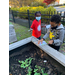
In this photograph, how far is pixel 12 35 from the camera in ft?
11.0

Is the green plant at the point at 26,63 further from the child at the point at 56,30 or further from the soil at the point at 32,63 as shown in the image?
the child at the point at 56,30

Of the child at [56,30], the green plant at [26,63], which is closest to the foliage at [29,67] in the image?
the green plant at [26,63]

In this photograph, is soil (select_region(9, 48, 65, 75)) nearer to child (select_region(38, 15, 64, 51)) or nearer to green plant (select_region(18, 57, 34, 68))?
green plant (select_region(18, 57, 34, 68))

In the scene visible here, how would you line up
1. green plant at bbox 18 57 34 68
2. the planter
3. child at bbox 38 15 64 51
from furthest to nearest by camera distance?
green plant at bbox 18 57 34 68
the planter
child at bbox 38 15 64 51

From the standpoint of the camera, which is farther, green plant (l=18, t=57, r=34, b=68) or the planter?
green plant (l=18, t=57, r=34, b=68)

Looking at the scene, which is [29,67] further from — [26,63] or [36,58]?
[36,58]

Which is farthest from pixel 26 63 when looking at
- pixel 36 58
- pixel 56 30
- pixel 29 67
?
pixel 56 30

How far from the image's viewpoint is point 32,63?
170 centimetres

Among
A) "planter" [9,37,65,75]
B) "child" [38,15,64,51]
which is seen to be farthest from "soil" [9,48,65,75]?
"child" [38,15,64,51]

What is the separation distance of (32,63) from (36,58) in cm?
18

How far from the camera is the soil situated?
149cm

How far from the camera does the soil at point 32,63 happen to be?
149cm
